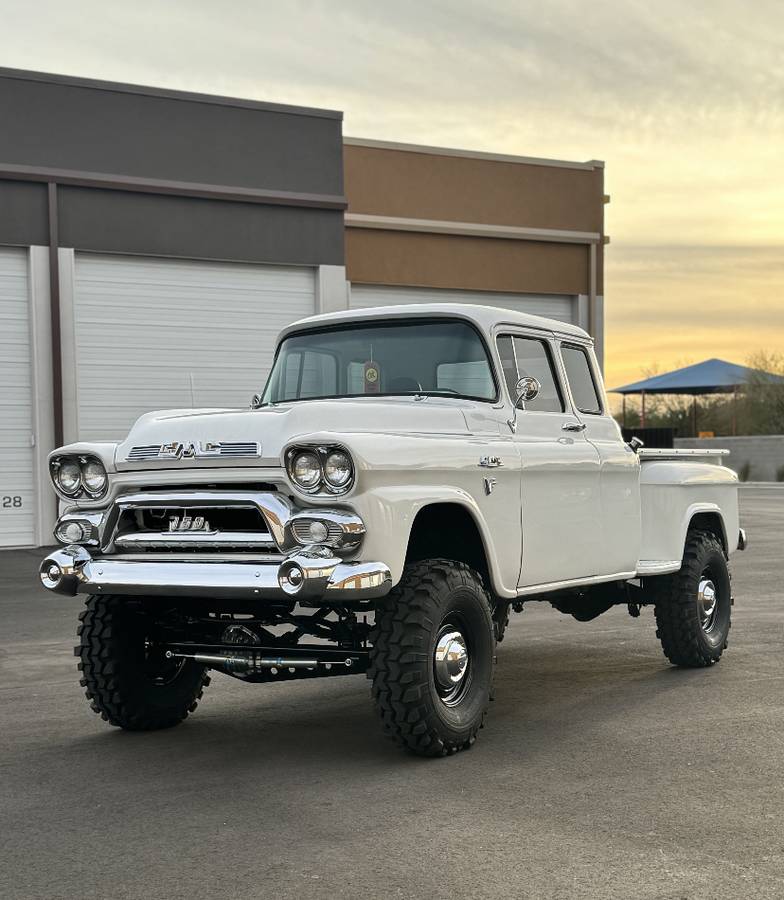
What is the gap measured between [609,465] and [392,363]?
1465mm

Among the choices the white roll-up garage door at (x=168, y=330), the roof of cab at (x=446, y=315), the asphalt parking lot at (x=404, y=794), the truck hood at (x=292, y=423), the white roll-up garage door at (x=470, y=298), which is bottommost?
the asphalt parking lot at (x=404, y=794)

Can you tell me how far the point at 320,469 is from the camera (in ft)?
18.3

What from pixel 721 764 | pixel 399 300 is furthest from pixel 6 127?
pixel 721 764

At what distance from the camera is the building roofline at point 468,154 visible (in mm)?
23016

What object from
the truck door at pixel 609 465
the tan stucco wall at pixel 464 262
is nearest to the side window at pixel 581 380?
the truck door at pixel 609 465

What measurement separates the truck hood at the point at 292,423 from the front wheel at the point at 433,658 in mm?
773

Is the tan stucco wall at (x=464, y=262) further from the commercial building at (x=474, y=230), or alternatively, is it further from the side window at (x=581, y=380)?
the side window at (x=581, y=380)

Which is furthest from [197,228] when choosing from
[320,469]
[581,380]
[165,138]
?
[320,469]

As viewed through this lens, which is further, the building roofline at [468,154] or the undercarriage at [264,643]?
the building roofline at [468,154]

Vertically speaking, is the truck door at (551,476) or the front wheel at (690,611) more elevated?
the truck door at (551,476)

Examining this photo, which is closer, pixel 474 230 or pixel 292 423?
pixel 292 423

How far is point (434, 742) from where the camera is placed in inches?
230

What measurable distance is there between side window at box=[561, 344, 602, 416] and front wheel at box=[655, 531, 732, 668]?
1.23 metres

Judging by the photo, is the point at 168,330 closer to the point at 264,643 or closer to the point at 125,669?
the point at 125,669
